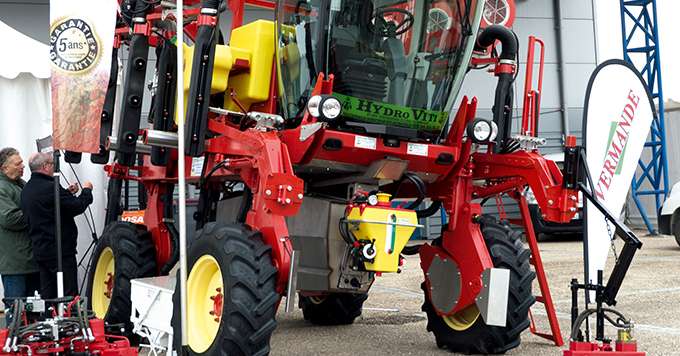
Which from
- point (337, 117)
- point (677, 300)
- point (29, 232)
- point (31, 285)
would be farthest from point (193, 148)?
point (677, 300)

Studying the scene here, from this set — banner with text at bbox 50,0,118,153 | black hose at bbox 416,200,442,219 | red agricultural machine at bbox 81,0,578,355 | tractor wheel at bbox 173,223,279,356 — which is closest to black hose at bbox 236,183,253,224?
red agricultural machine at bbox 81,0,578,355

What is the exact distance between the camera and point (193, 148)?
6594 mm

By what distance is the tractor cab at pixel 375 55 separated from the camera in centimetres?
667

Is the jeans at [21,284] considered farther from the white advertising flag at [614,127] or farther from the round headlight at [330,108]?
the white advertising flag at [614,127]

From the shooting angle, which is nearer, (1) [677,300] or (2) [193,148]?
(2) [193,148]

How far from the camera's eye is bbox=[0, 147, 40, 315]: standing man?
8156 mm

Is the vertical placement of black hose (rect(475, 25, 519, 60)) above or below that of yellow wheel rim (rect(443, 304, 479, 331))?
above

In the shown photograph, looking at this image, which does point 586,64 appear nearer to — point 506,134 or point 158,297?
point 506,134

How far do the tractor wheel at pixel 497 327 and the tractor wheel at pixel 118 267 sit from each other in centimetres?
267

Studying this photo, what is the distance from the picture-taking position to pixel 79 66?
6453 mm

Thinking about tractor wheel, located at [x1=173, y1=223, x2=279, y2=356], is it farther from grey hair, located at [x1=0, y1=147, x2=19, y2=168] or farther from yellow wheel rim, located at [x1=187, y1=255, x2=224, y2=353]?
grey hair, located at [x1=0, y1=147, x2=19, y2=168]

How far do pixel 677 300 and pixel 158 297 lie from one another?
5.74 m

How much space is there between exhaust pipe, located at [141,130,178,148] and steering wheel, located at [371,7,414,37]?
1.69 metres

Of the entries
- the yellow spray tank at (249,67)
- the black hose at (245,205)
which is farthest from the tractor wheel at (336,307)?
the yellow spray tank at (249,67)
